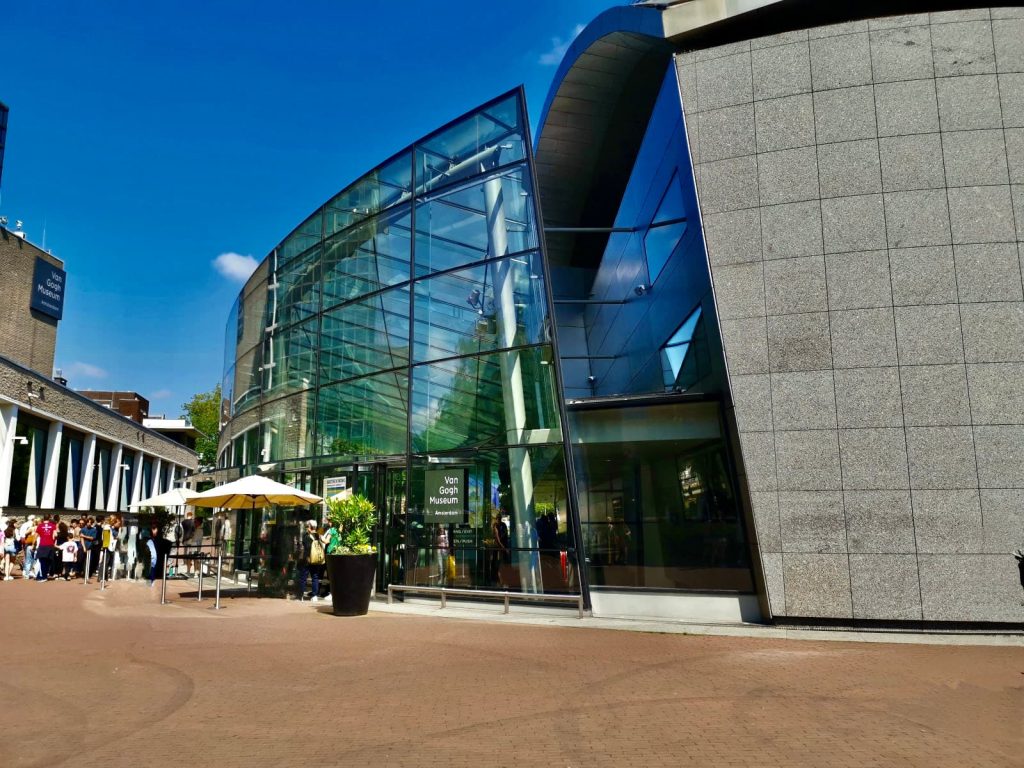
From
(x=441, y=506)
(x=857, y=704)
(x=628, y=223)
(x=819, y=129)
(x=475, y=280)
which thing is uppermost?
(x=628, y=223)

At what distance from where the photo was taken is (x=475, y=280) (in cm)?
1647

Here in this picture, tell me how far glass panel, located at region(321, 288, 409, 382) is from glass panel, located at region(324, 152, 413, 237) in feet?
7.99

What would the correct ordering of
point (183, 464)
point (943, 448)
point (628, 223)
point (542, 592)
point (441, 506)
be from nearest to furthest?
point (943, 448)
point (542, 592)
point (441, 506)
point (628, 223)
point (183, 464)

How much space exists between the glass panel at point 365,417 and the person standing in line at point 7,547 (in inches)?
483

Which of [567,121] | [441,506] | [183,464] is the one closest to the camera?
[441,506]

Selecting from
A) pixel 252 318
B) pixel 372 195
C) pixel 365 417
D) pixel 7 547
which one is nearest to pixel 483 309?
pixel 365 417

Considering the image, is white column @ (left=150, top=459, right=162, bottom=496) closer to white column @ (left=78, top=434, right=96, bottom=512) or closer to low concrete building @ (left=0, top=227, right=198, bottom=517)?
low concrete building @ (left=0, top=227, right=198, bottom=517)

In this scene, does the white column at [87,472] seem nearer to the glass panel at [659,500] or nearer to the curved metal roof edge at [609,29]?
the curved metal roof edge at [609,29]

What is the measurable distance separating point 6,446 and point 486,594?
2607 cm

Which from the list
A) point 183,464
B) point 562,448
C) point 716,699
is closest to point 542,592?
point 562,448

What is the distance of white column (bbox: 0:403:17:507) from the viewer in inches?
1206

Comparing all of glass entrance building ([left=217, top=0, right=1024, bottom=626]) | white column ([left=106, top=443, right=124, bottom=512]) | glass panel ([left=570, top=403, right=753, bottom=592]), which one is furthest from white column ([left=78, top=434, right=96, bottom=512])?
glass panel ([left=570, top=403, right=753, bottom=592])

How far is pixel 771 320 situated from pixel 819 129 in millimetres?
3422

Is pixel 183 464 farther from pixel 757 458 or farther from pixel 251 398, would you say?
pixel 757 458
